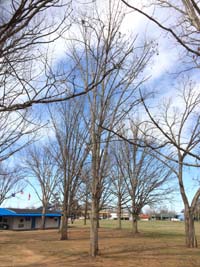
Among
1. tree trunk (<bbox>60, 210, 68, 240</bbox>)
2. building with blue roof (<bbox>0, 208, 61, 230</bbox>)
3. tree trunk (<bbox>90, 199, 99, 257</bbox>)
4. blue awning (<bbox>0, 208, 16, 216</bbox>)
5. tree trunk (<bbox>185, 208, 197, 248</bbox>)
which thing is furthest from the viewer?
building with blue roof (<bbox>0, 208, 61, 230</bbox>)

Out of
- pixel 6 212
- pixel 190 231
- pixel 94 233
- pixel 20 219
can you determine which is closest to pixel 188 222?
pixel 190 231

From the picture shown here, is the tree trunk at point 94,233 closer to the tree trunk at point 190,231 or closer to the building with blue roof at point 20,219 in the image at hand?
the tree trunk at point 190,231

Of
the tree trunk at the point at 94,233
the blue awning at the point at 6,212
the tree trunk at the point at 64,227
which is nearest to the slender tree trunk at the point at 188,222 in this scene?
the tree trunk at the point at 94,233

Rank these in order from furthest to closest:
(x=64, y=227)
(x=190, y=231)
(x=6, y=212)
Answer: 1. (x=6, y=212)
2. (x=64, y=227)
3. (x=190, y=231)

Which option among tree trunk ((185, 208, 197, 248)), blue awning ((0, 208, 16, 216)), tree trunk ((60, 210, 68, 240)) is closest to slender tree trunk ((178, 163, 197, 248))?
tree trunk ((185, 208, 197, 248))

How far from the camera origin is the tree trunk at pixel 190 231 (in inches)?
665

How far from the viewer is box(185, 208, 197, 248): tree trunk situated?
55.4 ft

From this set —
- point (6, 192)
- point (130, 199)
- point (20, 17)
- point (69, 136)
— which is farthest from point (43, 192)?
point (20, 17)

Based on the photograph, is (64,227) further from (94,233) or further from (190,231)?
(94,233)

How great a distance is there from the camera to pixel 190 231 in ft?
56.8

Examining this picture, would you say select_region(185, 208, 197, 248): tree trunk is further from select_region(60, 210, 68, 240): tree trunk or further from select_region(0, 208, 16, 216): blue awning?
select_region(0, 208, 16, 216): blue awning

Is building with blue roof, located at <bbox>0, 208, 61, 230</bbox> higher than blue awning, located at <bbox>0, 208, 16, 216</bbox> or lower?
lower

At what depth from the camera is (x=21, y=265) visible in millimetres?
10453

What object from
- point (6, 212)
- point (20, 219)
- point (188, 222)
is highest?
point (6, 212)
